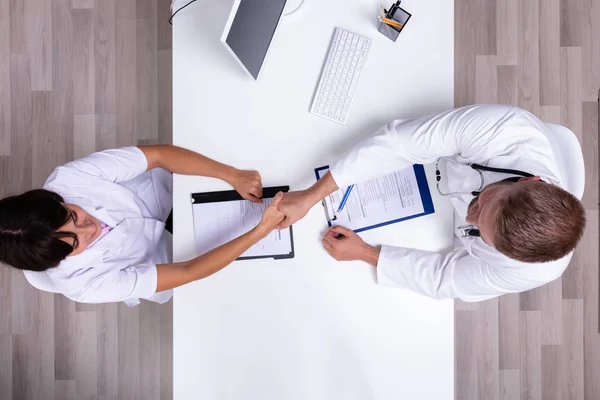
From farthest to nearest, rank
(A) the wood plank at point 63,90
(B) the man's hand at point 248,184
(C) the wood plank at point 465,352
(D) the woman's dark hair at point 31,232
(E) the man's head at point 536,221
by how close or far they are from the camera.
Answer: (A) the wood plank at point 63,90
(C) the wood plank at point 465,352
(B) the man's hand at point 248,184
(D) the woman's dark hair at point 31,232
(E) the man's head at point 536,221

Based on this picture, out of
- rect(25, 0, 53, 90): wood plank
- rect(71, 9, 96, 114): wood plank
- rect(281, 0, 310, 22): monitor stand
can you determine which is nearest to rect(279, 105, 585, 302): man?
rect(281, 0, 310, 22): monitor stand

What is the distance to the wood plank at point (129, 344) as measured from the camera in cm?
218

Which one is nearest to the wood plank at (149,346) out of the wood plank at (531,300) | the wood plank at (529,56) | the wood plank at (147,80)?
the wood plank at (147,80)

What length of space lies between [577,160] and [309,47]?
0.95 meters

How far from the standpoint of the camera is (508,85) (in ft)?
7.19

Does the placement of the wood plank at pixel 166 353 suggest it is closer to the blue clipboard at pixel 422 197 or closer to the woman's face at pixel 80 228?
the woman's face at pixel 80 228

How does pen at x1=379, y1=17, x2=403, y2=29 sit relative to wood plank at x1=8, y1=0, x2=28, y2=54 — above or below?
below

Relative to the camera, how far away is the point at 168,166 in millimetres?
1422

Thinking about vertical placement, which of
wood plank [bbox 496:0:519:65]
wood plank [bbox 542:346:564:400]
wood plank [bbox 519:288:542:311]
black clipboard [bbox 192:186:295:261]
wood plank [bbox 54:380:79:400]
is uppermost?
wood plank [bbox 496:0:519:65]

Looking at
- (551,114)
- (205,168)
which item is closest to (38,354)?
(205,168)

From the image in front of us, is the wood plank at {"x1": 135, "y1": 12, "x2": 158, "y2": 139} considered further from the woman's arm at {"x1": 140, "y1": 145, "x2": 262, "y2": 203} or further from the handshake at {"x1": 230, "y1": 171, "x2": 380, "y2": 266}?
the handshake at {"x1": 230, "y1": 171, "x2": 380, "y2": 266}

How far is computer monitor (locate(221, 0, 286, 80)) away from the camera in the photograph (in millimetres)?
1166

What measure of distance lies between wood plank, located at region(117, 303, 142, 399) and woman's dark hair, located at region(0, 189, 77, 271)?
3.50 ft

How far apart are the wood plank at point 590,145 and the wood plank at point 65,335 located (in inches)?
108
